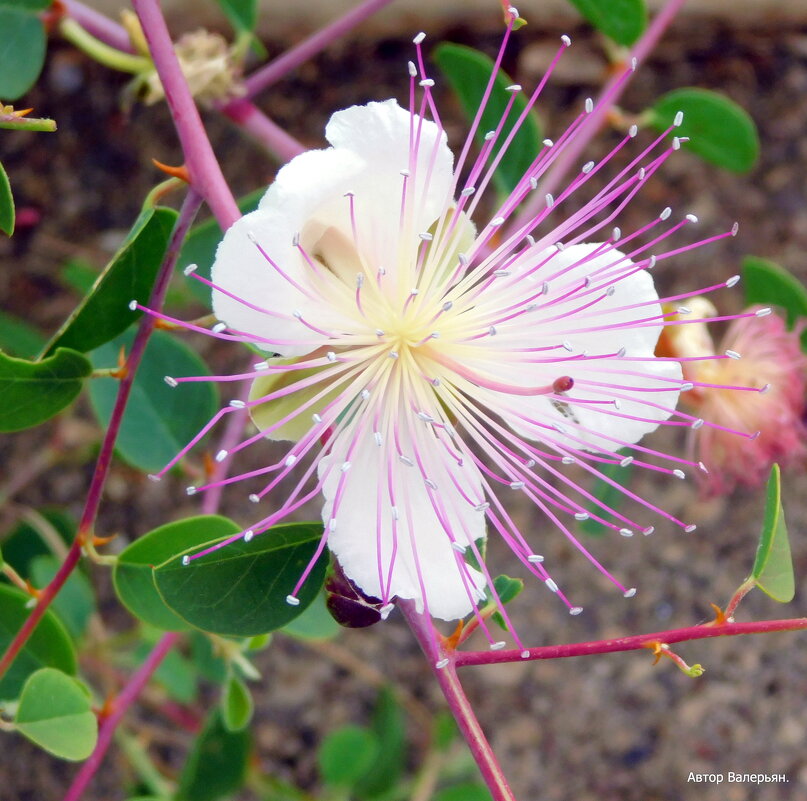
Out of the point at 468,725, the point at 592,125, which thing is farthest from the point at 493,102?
the point at 468,725

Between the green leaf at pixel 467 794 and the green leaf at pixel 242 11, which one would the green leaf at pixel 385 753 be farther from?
the green leaf at pixel 242 11

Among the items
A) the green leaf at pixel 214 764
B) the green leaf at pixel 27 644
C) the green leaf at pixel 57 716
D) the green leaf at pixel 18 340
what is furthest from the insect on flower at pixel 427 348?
the green leaf at pixel 18 340

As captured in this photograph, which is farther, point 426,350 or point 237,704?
point 237,704

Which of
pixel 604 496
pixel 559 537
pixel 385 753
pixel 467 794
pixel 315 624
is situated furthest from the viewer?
pixel 559 537

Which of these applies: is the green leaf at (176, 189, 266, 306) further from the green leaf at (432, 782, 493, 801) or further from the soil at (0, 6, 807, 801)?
the green leaf at (432, 782, 493, 801)

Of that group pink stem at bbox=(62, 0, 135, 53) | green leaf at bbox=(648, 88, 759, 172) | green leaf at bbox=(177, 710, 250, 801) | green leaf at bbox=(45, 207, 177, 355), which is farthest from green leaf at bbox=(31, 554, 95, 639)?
green leaf at bbox=(648, 88, 759, 172)

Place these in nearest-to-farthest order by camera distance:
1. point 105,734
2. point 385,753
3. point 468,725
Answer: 1. point 468,725
2. point 105,734
3. point 385,753

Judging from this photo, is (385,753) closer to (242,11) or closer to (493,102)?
(493,102)

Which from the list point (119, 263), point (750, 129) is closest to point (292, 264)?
point (119, 263)
